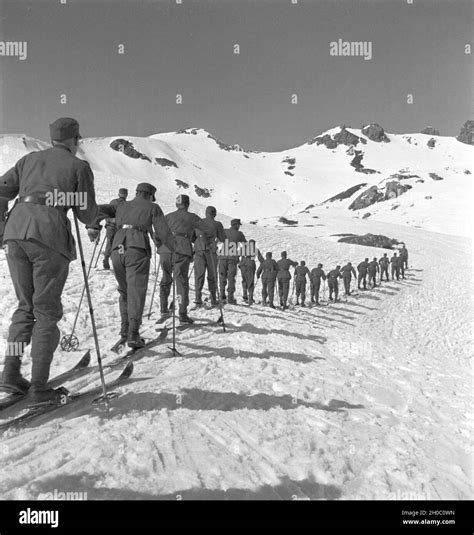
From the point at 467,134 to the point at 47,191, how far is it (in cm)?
22160

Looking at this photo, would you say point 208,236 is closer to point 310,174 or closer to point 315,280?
point 315,280

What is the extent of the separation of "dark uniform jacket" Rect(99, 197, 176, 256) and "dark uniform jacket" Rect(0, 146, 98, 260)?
2182 mm

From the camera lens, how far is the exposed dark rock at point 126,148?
13862cm

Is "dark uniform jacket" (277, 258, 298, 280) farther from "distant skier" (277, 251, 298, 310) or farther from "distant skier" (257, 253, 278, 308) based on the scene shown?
"distant skier" (257, 253, 278, 308)

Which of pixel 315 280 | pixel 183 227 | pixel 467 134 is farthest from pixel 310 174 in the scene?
pixel 183 227

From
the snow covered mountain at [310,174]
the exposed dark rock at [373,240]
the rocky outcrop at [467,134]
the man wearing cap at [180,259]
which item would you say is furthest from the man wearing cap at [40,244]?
the rocky outcrop at [467,134]

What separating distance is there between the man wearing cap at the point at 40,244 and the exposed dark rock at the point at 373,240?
41804 mm

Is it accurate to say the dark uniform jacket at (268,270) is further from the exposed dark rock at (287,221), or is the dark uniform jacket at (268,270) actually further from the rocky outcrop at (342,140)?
the rocky outcrop at (342,140)

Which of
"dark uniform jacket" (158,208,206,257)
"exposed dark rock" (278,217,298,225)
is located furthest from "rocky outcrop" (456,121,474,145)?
"dark uniform jacket" (158,208,206,257)

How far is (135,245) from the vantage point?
606 cm

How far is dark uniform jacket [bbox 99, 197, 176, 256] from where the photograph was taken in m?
6.09

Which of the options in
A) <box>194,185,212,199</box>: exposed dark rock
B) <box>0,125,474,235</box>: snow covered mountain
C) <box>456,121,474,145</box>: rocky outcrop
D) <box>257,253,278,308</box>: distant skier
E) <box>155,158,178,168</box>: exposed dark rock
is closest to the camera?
<box>257,253,278,308</box>: distant skier

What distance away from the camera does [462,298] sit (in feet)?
71.4
